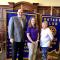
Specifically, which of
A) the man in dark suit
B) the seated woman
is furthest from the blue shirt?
the man in dark suit

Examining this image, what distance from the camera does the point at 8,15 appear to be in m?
4.56

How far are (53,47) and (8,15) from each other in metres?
1.47

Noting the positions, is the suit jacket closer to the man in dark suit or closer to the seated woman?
the man in dark suit

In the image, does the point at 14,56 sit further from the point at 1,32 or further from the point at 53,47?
the point at 1,32

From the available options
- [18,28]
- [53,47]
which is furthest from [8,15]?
[53,47]

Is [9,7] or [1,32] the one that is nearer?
[1,32]

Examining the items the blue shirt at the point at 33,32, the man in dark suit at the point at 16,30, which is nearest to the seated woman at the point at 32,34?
the blue shirt at the point at 33,32

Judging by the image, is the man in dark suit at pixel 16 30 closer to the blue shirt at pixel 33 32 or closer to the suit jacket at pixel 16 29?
the suit jacket at pixel 16 29

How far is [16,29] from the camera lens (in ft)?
12.9

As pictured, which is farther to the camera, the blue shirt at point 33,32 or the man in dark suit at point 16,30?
the blue shirt at point 33,32

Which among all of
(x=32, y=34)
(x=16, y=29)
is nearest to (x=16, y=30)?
(x=16, y=29)

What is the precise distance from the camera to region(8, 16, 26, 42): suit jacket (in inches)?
154

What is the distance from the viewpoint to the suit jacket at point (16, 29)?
3920 mm

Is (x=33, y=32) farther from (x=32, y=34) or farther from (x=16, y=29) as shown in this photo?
(x=16, y=29)
